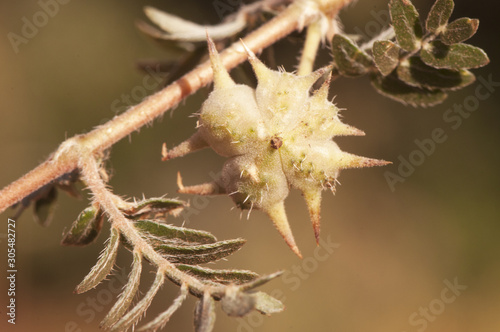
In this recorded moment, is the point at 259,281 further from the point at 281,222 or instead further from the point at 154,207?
the point at 154,207

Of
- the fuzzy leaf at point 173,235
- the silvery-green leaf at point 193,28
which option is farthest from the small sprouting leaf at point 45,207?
the silvery-green leaf at point 193,28

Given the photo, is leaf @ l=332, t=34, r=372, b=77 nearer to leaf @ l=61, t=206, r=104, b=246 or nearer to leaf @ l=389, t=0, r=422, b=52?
leaf @ l=389, t=0, r=422, b=52

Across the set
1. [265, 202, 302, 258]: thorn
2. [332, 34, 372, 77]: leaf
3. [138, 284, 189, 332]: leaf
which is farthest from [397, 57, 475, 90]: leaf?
[138, 284, 189, 332]: leaf

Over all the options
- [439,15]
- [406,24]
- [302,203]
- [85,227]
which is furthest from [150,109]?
[302,203]

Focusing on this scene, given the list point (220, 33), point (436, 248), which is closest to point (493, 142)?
point (436, 248)

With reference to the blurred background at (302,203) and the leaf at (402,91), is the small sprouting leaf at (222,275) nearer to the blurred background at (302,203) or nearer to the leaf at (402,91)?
the leaf at (402,91)

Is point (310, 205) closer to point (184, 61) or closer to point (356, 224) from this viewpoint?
point (184, 61)

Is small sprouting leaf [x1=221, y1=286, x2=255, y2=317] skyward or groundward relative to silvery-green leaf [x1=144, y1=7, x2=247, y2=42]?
groundward
